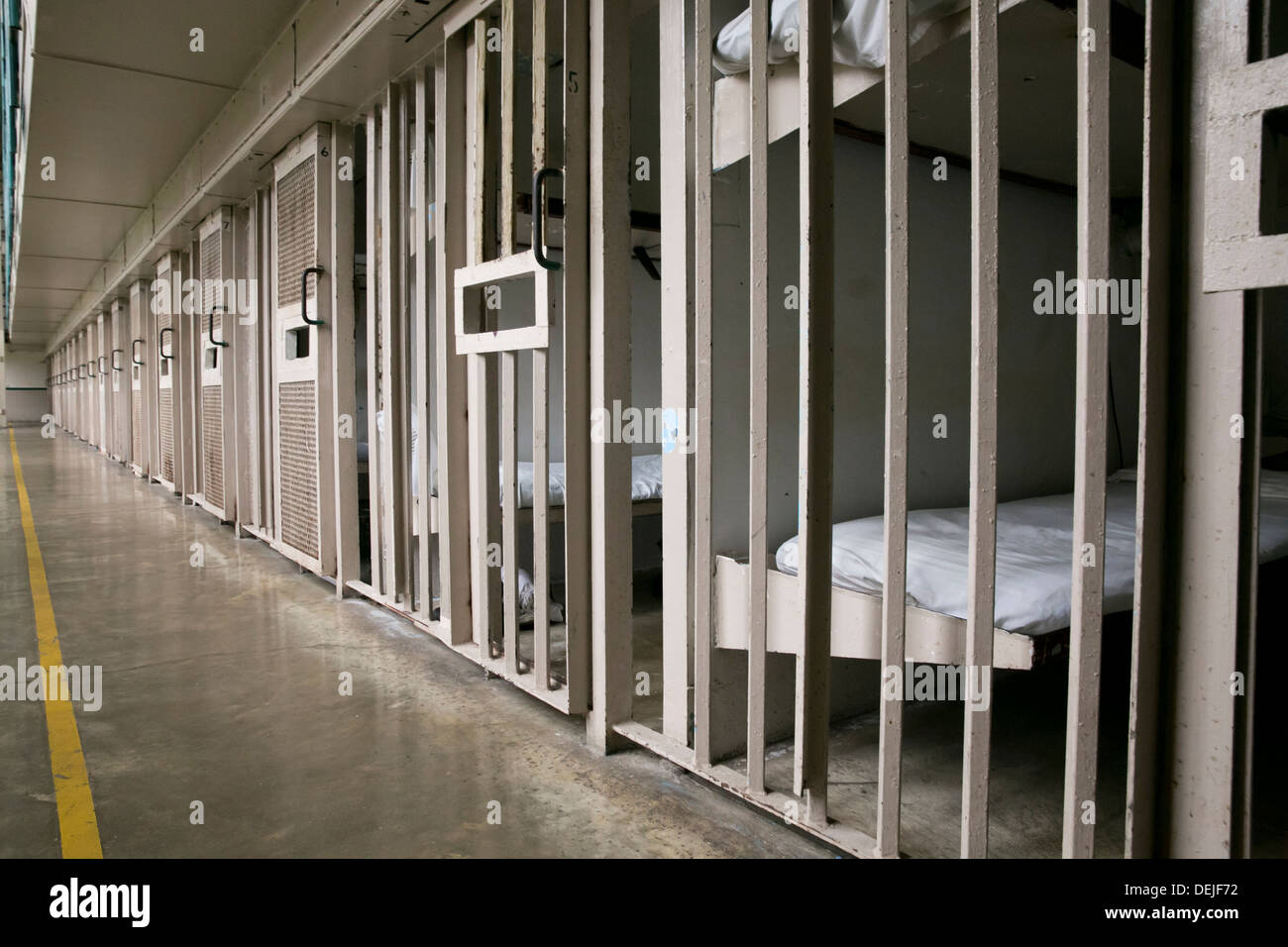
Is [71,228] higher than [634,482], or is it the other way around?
[71,228]

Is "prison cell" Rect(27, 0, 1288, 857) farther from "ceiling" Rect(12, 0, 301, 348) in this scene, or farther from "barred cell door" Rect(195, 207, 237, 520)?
"barred cell door" Rect(195, 207, 237, 520)

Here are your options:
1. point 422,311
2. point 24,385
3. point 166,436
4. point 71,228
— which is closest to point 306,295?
point 422,311

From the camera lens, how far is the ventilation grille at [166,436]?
948 cm

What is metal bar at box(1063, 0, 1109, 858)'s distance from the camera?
1518 mm

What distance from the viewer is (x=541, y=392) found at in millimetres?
2902

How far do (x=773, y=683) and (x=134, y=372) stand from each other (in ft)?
39.0

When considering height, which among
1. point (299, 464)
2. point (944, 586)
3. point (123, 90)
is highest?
point (123, 90)

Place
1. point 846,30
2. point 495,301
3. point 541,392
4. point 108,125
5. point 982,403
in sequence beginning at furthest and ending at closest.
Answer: point 108,125
point 495,301
point 541,392
point 846,30
point 982,403

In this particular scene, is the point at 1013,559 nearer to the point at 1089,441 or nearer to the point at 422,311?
the point at 1089,441

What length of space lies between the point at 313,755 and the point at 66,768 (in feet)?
2.42

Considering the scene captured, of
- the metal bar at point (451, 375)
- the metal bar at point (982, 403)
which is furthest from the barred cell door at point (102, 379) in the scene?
the metal bar at point (982, 403)

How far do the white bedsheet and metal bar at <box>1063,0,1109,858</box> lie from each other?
64cm
